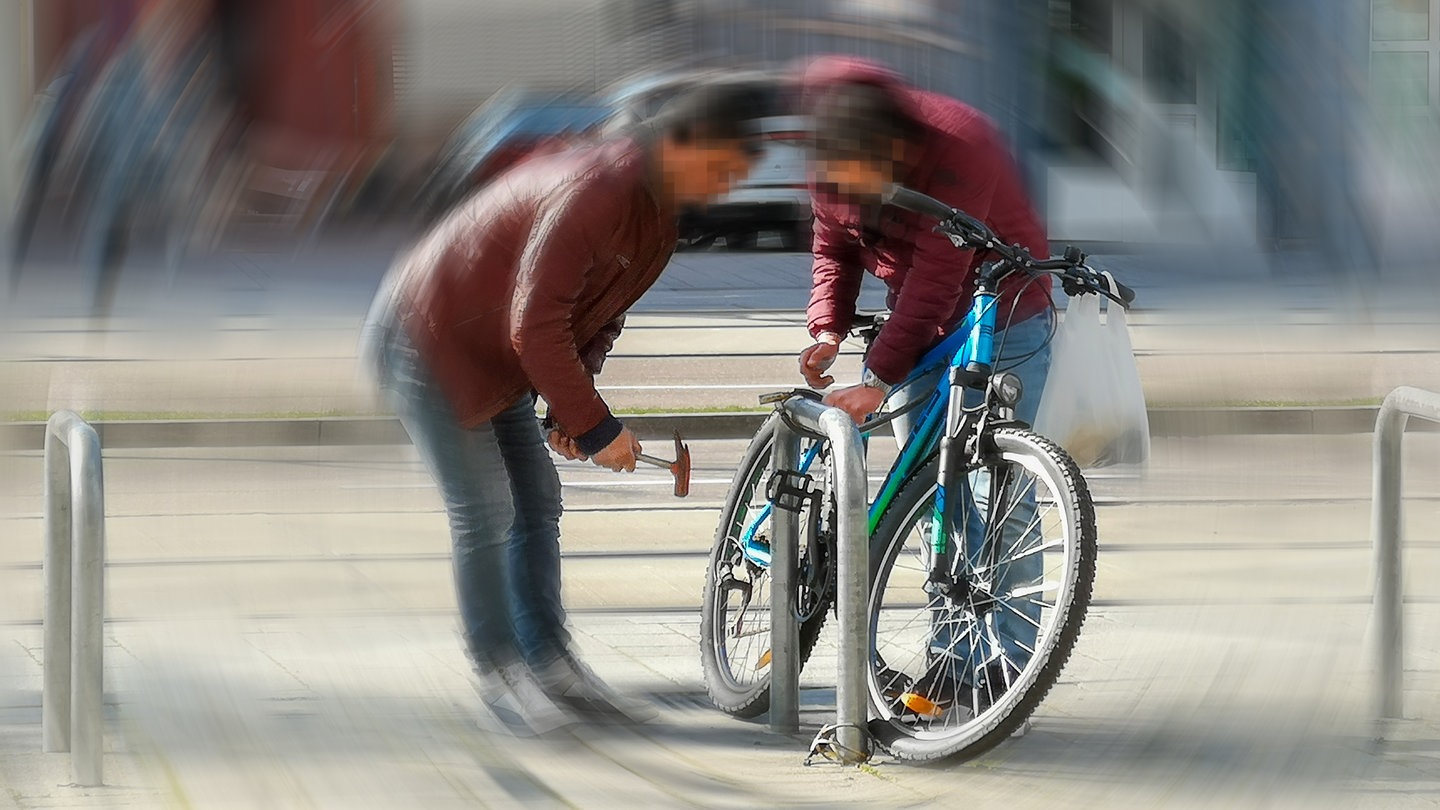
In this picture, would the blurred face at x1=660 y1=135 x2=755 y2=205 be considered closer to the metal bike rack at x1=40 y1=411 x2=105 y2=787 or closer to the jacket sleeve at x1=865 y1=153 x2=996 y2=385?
the jacket sleeve at x1=865 y1=153 x2=996 y2=385

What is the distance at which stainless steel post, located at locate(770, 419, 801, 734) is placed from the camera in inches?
101

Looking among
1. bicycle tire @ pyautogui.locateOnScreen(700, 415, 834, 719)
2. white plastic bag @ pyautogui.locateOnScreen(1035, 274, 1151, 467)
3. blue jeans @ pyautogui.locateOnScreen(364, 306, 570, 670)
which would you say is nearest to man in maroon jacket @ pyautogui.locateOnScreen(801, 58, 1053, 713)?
white plastic bag @ pyautogui.locateOnScreen(1035, 274, 1151, 467)

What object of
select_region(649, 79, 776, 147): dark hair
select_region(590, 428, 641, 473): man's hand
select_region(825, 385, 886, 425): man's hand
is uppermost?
select_region(649, 79, 776, 147): dark hair

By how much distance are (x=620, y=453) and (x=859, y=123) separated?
643 millimetres

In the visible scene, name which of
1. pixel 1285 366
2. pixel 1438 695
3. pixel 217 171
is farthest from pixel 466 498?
pixel 1438 695

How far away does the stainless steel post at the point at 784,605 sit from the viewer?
2.55m

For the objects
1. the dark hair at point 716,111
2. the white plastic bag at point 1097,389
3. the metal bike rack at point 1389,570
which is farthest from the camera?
the metal bike rack at point 1389,570

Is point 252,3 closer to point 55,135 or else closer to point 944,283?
point 55,135

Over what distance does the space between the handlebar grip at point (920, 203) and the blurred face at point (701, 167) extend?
0.22 meters

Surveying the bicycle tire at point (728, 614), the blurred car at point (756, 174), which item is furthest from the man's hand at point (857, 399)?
the blurred car at point (756, 174)

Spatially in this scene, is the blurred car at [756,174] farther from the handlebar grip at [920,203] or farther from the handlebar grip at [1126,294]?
the handlebar grip at [1126,294]

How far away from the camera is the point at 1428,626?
145 inches

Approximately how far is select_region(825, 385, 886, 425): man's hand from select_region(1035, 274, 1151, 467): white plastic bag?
0.22 m

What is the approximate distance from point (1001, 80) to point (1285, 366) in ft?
1.48
